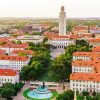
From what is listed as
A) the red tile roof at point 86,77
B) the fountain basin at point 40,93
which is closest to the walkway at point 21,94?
the fountain basin at point 40,93

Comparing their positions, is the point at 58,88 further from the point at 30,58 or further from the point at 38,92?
the point at 30,58

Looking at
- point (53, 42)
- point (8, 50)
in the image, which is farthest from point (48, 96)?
point (53, 42)

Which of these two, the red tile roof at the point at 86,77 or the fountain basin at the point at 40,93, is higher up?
the red tile roof at the point at 86,77

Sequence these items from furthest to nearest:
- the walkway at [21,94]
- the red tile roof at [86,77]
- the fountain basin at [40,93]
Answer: the red tile roof at [86,77] < the fountain basin at [40,93] < the walkway at [21,94]

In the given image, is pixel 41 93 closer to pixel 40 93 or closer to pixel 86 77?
pixel 40 93

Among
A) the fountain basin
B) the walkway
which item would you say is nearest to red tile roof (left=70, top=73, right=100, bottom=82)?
the fountain basin

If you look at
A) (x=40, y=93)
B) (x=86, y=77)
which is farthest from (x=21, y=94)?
(x=86, y=77)

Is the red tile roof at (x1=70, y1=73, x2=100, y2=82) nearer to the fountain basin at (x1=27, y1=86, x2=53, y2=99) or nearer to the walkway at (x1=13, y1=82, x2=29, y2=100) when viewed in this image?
the fountain basin at (x1=27, y1=86, x2=53, y2=99)

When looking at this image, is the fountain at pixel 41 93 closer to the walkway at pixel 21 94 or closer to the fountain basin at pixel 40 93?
the fountain basin at pixel 40 93

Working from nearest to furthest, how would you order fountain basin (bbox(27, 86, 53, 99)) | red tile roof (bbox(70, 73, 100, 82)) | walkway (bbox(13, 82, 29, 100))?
walkway (bbox(13, 82, 29, 100))
fountain basin (bbox(27, 86, 53, 99))
red tile roof (bbox(70, 73, 100, 82))
